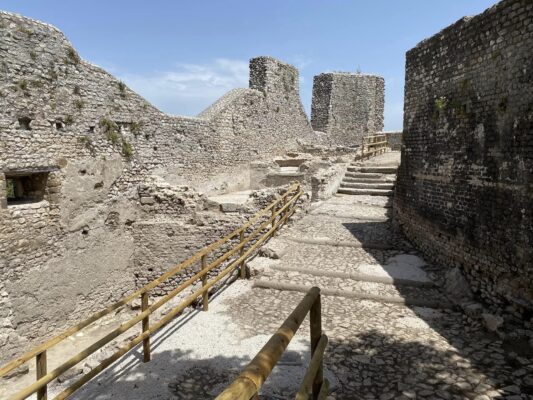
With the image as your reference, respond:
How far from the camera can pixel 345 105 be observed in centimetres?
2716

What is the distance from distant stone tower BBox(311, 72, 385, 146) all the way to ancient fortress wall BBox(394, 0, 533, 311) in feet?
55.7

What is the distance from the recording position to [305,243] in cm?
1038

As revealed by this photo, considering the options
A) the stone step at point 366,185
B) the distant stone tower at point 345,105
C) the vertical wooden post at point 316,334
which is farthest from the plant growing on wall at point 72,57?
the distant stone tower at point 345,105

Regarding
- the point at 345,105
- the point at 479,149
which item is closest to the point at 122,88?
the point at 479,149

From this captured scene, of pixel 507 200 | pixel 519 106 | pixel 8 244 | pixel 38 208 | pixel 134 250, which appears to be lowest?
pixel 134 250

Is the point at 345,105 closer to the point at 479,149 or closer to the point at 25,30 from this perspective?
the point at 479,149

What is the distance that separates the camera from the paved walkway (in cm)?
477

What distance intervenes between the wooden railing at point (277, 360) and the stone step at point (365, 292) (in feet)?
13.1

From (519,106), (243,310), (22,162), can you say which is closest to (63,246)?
(22,162)

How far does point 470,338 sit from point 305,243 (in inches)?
196

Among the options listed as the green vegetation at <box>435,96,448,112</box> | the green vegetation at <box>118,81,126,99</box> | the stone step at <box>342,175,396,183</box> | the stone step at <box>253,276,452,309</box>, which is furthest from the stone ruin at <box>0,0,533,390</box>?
the stone step at <box>342,175,396,183</box>

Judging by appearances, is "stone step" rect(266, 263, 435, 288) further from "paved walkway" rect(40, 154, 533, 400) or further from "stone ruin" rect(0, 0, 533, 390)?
"stone ruin" rect(0, 0, 533, 390)

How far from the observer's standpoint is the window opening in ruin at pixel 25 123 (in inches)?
366

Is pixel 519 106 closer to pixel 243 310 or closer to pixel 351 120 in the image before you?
pixel 243 310
